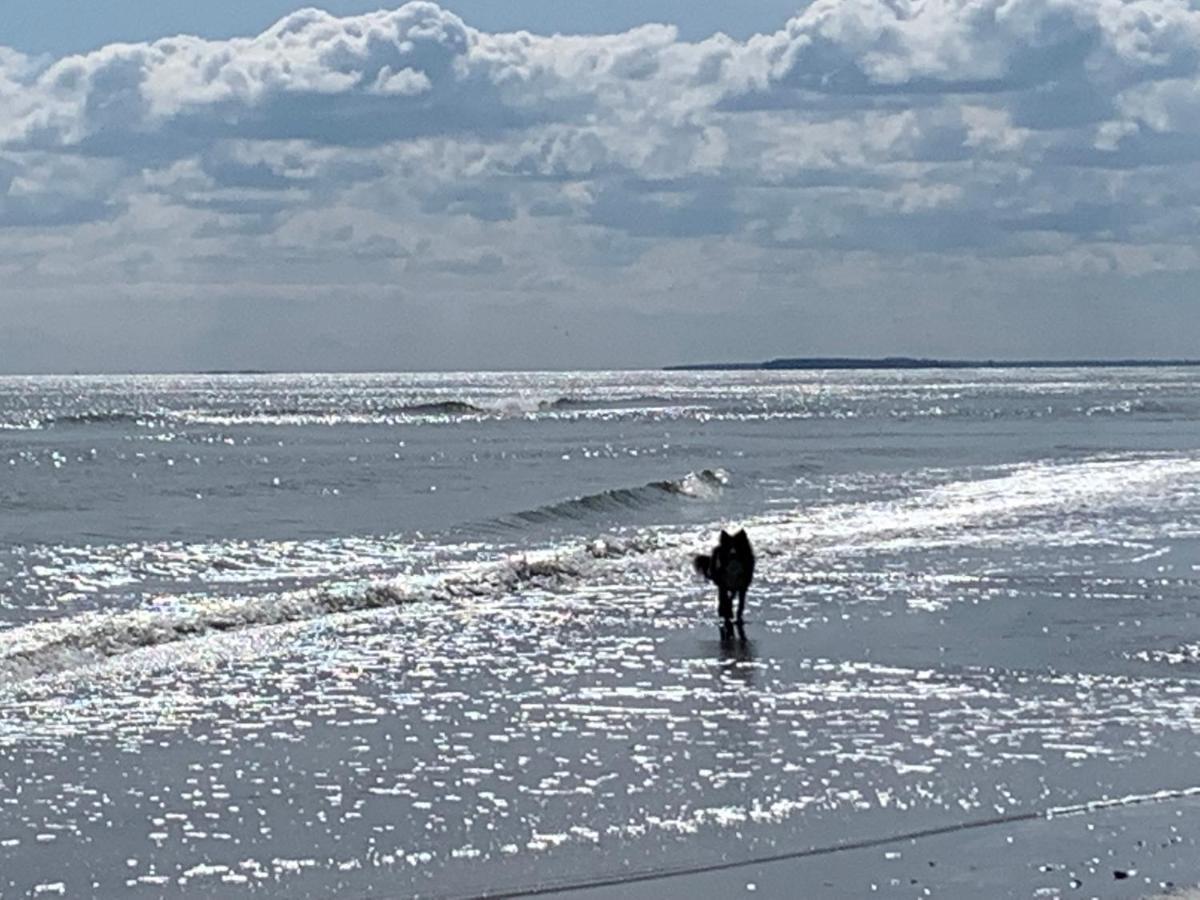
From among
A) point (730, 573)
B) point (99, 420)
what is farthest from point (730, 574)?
point (99, 420)

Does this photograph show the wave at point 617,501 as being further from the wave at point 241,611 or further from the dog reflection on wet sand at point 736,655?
the dog reflection on wet sand at point 736,655

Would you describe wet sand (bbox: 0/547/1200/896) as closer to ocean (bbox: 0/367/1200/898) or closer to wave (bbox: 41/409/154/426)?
ocean (bbox: 0/367/1200/898)

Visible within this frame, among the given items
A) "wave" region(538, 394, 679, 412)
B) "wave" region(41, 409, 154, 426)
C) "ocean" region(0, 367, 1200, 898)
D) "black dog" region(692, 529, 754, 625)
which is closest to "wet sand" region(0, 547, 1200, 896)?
"ocean" region(0, 367, 1200, 898)

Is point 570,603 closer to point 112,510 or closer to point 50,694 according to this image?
point 50,694

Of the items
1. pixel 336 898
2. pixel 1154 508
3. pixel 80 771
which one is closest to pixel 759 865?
pixel 336 898

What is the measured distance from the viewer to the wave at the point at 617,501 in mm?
37719

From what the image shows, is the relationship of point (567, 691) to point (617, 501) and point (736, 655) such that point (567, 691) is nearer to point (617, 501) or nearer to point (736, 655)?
point (736, 655)

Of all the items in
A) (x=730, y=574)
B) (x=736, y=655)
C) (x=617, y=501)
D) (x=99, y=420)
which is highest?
(x=730, y=574)

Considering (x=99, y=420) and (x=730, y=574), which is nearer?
(x=730, y=574)

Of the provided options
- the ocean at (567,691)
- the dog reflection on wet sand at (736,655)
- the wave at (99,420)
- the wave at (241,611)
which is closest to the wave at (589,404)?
the wave at (99,420)

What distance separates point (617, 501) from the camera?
4181 cm

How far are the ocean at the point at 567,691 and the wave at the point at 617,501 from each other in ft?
1.13

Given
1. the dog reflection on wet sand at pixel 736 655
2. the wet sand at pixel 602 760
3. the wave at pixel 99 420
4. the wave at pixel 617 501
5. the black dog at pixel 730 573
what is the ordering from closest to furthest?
the wet sand at pixel 602 760, the dog reflection on wet sand at pixel 736 655, the black dog at pixel 730 573, the wave at pixel 617 501, the wave at pixel 99 420

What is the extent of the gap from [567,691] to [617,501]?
26.1 metres
